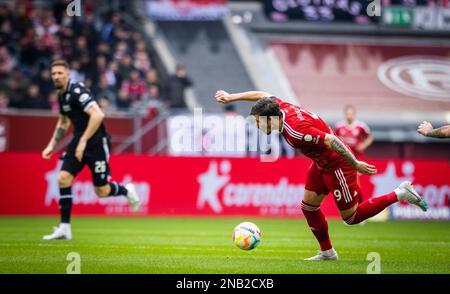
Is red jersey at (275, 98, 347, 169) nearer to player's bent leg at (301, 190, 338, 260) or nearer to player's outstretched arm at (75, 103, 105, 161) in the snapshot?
player's bent leg at (301, 190, 338, 260)

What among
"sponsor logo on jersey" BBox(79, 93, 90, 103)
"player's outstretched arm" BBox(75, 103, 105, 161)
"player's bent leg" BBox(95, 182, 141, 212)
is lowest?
"player's bent leg" BBox(95, 182, 141, 212)

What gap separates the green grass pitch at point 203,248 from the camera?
9.52m

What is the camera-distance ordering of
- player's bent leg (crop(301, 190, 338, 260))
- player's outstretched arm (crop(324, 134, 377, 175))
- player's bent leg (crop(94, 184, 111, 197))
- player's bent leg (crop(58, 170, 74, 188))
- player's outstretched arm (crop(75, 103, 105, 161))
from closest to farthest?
player's outstretched arm (crop(324, 134, 377, 175)) < player's bent leg (crop(301, 190, 338, 260)) < player's outstretched arm (crop(75, 103, 105, 161)) < player's bent leg (crop(58, 170, 74, 188)) < player's bent leg (crop(94, 184, 111, 197))

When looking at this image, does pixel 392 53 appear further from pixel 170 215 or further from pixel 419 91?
pixel 170 215

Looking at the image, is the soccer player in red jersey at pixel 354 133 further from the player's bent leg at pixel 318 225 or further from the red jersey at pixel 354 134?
the player's bent leg at pixel 318 225

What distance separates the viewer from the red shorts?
1024 centimetres

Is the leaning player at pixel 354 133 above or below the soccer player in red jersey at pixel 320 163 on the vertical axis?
below

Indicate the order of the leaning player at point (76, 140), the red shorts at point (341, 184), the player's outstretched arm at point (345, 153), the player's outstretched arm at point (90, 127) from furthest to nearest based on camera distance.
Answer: the leaning player at point (76, 140) < the player's outstretched arm at point (90, 127) < the red shorts at point (341, 184) < the player's outstretched arm at point (345, 153)

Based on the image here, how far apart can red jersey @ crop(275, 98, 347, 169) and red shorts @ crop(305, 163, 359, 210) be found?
9 cm

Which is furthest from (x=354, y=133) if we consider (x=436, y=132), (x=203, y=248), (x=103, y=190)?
(x=436, y=132)

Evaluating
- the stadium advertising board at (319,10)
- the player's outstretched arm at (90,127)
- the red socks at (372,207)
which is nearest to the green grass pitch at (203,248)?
the red socks at (372,207)

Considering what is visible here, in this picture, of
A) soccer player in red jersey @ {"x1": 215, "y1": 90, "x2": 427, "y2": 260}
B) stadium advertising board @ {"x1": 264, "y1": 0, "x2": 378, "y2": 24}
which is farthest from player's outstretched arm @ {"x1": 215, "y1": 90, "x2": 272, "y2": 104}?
stadium advertising board @ {"x1": 264, "y1": 0, "x2": 378, "y2": 24}

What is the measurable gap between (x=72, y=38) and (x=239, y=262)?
1622cm

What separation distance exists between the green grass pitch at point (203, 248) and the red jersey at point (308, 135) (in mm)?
1224
